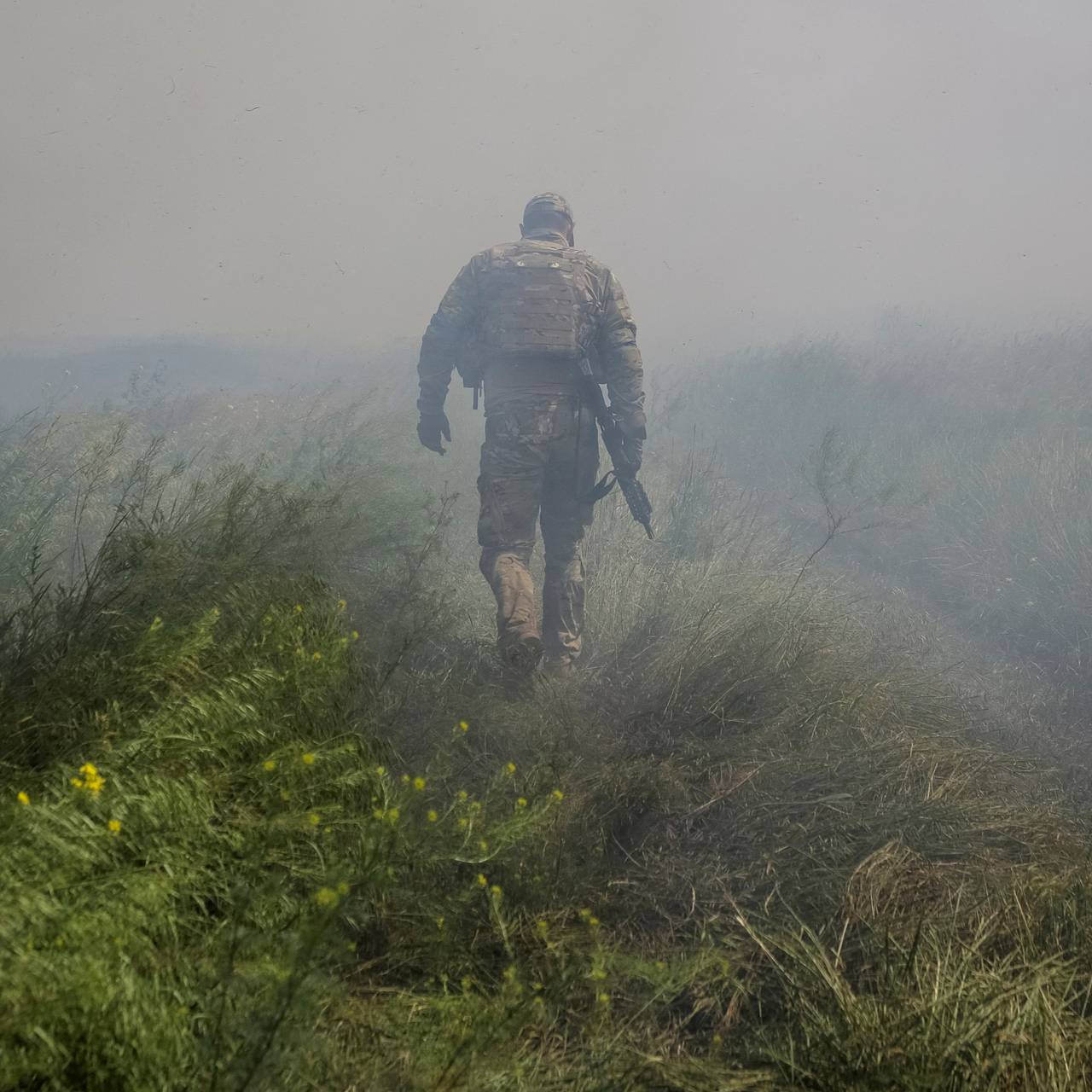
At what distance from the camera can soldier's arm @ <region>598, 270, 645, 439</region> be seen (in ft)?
16.6

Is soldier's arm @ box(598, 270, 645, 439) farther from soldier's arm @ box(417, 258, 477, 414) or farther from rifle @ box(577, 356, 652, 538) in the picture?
soldier's arm @ box(417, 258, 477, 414)

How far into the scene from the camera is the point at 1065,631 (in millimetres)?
5844

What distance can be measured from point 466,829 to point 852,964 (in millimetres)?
971

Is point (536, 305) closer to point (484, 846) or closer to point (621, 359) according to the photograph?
point (621, 359)

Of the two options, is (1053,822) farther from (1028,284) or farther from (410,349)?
(1028,284)

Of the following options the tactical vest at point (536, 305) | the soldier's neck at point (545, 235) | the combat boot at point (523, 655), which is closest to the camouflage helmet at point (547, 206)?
the soldier's neck at point (545, 235)

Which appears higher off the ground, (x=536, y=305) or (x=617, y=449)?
(x=536, y=305)

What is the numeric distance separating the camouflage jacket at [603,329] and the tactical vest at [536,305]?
136mm

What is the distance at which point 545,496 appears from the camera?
15.9 ft

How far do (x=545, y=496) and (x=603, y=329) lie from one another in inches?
48.6

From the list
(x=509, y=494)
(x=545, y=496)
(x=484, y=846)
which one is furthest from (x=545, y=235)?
(x=484, y=846)

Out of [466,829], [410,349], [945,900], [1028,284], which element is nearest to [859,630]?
[945,900]

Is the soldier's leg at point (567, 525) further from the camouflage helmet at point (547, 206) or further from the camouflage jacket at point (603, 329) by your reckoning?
the camouflage helmet at point (547, 206)

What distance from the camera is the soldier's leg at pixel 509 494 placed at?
4.19 meters
